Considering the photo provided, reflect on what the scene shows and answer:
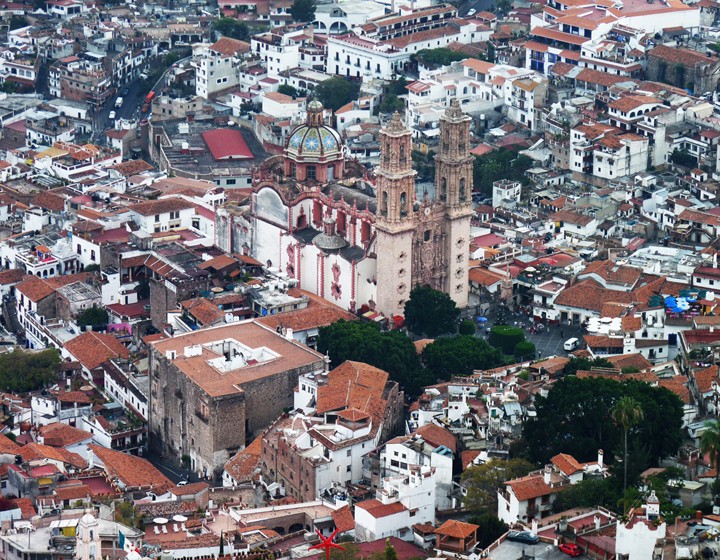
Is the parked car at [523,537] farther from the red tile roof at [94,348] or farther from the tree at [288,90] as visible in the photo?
the tree at [288,90]

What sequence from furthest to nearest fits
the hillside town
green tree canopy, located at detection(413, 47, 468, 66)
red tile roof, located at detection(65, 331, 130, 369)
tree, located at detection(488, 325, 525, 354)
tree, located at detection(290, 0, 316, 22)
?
1. tree, located at detection(290, 0, 316, 22)
2. green tree canopy, located at detection(413, 47, 468, 66)
3. red tile roof, located at detection(65, 331, 130, 369)
4. tree, located at detection(488, 325, 525, 354)
5. the hillside town

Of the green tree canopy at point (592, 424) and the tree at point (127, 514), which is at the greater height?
the green tree canopy at point (592, 424)

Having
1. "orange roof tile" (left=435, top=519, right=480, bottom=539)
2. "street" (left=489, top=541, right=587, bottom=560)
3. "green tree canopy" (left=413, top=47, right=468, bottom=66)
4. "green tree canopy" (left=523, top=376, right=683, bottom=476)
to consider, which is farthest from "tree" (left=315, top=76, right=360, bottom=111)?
"street" (left=489, top=541, right=587, bottom=560)

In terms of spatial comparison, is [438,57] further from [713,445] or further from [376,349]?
[713,445]

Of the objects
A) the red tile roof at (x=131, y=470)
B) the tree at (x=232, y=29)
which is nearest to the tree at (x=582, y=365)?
the red tile roof at (x=131, y=470)

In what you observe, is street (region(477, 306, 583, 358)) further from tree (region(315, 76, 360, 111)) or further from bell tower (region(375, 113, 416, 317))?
tree (region(315, 76, 360, 111))

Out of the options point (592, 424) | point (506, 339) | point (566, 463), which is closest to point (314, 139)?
point (506, 339)
